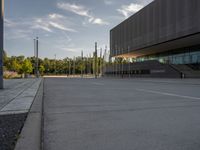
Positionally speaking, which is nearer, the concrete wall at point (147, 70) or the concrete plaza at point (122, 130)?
the concrete plaza at point (122, 130)

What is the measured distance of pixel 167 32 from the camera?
156ft

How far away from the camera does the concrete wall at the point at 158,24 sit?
41.2 metres

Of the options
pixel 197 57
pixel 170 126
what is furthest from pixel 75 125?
pixel 197 57

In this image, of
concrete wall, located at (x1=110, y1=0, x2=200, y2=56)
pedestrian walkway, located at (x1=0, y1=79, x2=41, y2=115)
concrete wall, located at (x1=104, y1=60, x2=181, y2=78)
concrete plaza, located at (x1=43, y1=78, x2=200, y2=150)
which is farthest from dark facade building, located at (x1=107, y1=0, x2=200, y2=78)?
concrete plaza, located at (x1=43, y1=78, x2=200, y2=150)

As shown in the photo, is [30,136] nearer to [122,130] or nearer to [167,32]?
[122,130]

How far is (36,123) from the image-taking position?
4836mm

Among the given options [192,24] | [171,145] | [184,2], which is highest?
[184,2]

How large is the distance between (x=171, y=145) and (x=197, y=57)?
50691 mm

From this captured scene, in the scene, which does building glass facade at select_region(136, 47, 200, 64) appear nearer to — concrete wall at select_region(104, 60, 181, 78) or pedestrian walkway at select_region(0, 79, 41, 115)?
concrete wall at select_region(104, 60, 181, 78)

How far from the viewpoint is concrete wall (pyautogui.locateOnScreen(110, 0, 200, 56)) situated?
4122 cm

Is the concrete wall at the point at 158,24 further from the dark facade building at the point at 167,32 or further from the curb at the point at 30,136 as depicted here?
the curb at the point at 30,136

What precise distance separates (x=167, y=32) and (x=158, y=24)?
4.58 meters

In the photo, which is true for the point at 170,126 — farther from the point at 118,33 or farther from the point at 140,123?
the point at 118,33

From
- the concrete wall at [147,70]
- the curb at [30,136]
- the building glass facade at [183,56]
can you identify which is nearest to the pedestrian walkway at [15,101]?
the curb at [30,136]
